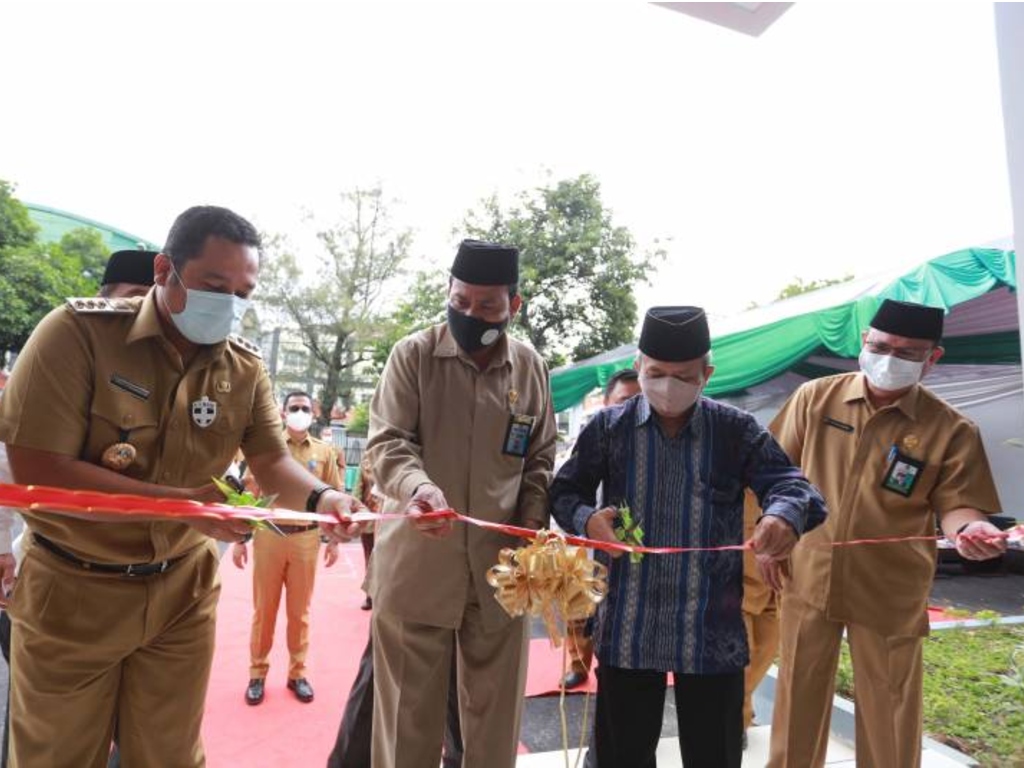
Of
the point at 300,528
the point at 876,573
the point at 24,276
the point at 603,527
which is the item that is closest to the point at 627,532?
the point at 603,527

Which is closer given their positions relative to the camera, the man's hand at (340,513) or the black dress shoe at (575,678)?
the man's hand at (340,513)

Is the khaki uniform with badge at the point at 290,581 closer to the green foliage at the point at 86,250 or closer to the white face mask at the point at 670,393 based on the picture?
the white face mask at the point at 670,393

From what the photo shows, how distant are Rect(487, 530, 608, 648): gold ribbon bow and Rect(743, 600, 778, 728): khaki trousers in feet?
7.62

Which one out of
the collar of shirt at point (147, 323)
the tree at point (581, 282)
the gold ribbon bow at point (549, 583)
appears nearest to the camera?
the gold ribbon bow at point (549, 583)

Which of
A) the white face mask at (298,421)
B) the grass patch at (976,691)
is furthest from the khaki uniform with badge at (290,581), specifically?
the grass patch at (976,691)

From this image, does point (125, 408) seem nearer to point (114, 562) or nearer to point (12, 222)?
point (114, 562)

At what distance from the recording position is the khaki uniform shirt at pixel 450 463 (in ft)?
7.37

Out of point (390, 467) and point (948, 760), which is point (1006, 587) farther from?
point (390, 467)

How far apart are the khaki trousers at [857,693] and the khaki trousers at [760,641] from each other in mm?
750

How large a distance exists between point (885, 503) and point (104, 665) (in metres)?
2.90

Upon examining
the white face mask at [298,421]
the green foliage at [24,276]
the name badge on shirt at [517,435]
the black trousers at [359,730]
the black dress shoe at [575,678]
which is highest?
the green foliage at [24,276]

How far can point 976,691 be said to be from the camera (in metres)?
4.61

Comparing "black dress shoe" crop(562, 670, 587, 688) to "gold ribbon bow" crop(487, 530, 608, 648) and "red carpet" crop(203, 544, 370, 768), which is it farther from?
"gold ribbon bow" crop(487, 530, 608, 648)

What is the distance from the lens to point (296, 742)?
363 cm
